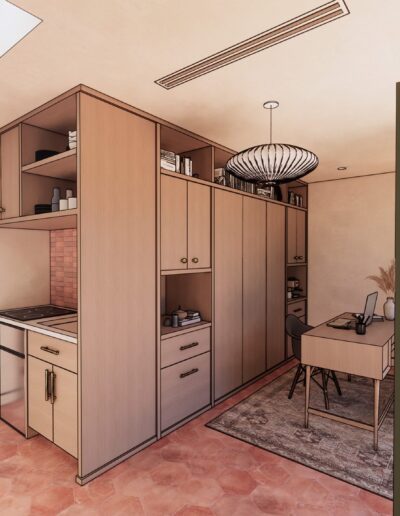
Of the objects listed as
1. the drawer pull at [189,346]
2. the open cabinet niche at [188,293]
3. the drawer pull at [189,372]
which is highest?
the open cabinet niche at [188,293]

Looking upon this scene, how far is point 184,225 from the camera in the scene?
3322 millimetres

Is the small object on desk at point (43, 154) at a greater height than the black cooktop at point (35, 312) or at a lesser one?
greater

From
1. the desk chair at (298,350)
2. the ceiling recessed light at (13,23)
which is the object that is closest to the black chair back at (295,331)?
the desk chair at (298,350)

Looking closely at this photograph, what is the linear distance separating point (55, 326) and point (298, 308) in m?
3.91

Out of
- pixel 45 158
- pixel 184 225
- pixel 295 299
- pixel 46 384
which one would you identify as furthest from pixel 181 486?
pixel 295 299

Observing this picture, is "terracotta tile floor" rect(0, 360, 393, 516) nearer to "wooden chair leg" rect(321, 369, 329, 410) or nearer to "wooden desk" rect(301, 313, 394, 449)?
"wooden desk" rect(301, 313, 394, 449)

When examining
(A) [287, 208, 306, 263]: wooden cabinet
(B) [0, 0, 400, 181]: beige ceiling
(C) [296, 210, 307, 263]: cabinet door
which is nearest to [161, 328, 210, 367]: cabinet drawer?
(B) [0, 0, 400, 181]: beige ceiling

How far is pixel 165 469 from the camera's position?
262 centimetres

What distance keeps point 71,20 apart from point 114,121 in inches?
36.3

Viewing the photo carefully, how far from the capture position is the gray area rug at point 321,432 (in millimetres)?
2625

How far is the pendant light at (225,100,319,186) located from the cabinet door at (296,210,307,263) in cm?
274

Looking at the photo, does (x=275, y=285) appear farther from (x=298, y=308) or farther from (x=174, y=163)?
(x=174, y=163)

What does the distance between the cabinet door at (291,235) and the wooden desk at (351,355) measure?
2033mm

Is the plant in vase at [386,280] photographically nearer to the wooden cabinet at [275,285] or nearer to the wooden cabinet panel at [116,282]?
the wooden cabinet at [275,285]
